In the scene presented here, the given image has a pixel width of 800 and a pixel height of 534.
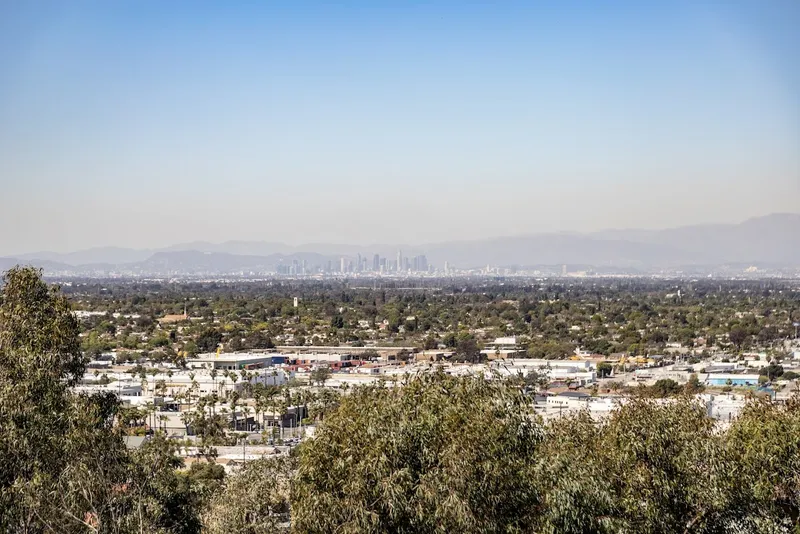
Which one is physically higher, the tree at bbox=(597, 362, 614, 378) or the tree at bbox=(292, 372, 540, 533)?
the tree at bbox=(292, 372, 540, 533)

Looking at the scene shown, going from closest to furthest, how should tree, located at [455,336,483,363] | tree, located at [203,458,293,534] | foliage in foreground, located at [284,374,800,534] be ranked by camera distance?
foliage in foreground, located at [284,374,800,534] → tree, located at [203,458,293,534] → tree, located at [455,336,483,363]

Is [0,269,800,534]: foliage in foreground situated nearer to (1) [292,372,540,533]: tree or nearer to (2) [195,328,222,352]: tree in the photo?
(1) [292,372,540,533]: tree

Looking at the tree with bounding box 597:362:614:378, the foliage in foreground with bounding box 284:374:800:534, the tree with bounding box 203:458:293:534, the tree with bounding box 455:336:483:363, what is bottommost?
the tree with bounding box 597:362:614:378

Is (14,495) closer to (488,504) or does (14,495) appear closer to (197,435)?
(488,504)

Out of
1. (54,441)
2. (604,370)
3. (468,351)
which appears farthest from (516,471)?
(468,351)

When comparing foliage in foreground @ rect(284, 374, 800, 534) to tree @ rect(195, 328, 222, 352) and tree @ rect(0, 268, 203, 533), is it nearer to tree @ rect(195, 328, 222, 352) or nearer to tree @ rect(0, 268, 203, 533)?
tree @ rect(0, 268, 203, 533)

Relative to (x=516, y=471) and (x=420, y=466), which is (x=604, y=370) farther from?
(x=420, y=466)

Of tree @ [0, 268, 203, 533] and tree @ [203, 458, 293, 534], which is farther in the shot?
tree @ [203, 458, 293, 534]

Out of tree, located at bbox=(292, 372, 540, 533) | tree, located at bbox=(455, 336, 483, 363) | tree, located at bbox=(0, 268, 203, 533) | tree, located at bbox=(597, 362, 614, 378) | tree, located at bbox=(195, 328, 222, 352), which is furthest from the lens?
tree, located at bbox=(195, 328, 222, 352)

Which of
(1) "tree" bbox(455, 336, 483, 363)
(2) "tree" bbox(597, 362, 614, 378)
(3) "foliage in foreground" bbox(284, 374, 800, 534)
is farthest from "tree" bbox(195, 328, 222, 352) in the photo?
(3) "foliage in foreground" bbox(284, 374, 800, 534)
